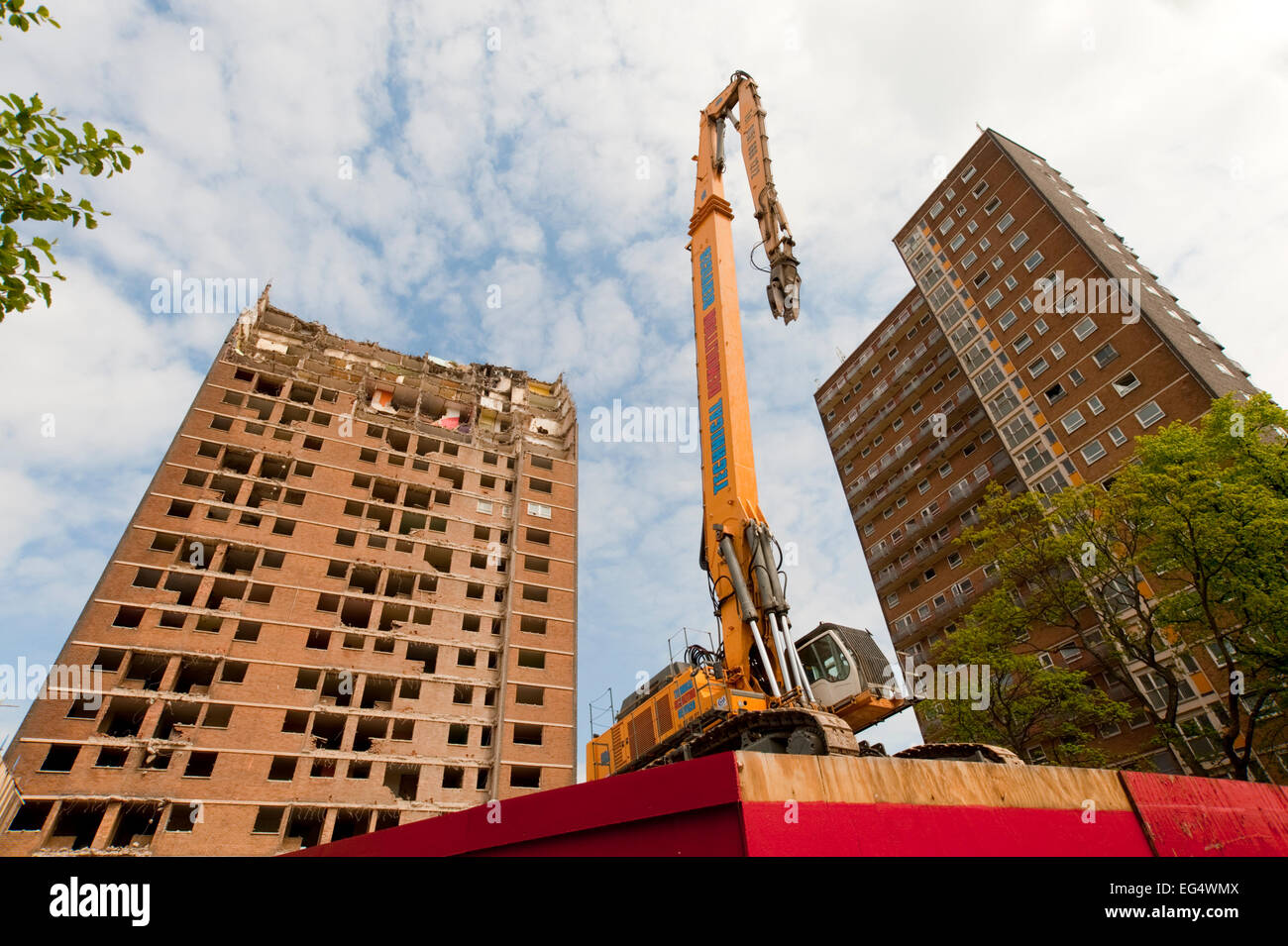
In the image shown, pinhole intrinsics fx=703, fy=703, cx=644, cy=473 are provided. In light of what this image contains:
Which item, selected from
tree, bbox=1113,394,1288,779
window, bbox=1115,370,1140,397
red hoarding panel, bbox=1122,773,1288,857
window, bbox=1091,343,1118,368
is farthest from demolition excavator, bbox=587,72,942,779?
window, bbox=1091,343,1118,368

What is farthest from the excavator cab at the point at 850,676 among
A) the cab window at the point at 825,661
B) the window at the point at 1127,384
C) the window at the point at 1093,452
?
the window at the point at 1127,384

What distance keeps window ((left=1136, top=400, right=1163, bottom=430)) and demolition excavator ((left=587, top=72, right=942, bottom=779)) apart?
2907cm

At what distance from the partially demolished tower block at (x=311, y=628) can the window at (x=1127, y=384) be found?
33.2m

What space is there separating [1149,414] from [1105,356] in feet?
16.1

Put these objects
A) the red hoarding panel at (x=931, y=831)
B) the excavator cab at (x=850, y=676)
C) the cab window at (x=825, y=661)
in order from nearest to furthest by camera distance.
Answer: the red hoarding panel at (x=931, y=831) < the excavator cab at (x=850, y=676) < the cab window at (x=825, y=661)

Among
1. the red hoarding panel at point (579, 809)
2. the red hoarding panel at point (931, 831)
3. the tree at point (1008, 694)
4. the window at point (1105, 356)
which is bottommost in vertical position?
the red hoarding panel at point (931, 831)

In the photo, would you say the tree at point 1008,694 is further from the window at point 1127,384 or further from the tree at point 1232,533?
the window at point 1127,384

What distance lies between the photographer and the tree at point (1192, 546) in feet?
58.7

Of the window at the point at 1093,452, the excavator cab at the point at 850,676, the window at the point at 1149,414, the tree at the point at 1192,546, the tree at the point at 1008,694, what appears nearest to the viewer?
the excavator cab at the point at 850,676

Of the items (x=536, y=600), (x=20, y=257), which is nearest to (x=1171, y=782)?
(x=20, y=257)

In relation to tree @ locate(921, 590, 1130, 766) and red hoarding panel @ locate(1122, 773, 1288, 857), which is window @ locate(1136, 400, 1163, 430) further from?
red hoarding panel @ locate(1122, 773, 1288, 857)

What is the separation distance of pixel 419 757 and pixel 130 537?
1911 centimetres

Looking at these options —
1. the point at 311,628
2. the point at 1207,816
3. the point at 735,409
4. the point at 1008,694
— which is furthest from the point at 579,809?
the point at 311,628
